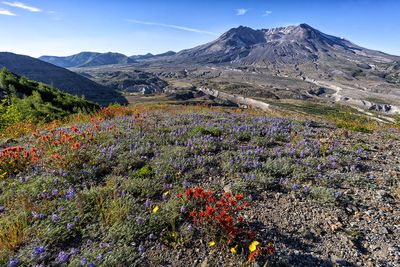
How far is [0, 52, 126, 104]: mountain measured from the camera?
116438mm

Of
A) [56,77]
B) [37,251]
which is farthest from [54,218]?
[56,77]

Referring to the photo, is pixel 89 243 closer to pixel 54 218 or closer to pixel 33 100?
pixel 54 218

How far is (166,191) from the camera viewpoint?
5.61m

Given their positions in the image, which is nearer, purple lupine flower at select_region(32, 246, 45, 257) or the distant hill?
purple lupine flower at select_region(32, 246, 45, 257)

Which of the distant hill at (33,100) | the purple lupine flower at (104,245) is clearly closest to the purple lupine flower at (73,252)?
the purple lupine flower at (104,245)

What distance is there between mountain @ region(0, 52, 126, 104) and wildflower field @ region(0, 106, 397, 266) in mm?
107642

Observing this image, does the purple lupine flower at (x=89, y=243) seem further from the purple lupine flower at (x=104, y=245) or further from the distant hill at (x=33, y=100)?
the distant hill at (x=33, y=100)

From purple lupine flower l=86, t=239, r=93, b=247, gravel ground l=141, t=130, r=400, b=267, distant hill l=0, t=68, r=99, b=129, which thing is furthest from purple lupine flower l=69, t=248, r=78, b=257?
distant hill l=0, t=68, r=99, b=129

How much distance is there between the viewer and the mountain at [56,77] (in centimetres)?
11644

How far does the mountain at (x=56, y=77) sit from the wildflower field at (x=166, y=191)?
10764 centimetres

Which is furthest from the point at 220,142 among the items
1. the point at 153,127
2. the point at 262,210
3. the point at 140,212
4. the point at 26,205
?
the point at 26,205

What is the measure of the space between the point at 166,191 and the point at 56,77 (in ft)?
462

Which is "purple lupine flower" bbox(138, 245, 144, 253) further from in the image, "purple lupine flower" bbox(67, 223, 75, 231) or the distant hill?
the distant hill

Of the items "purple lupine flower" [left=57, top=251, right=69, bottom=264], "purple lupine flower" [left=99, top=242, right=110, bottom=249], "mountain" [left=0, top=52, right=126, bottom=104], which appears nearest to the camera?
"purple lupine flower" [left=57, top=251, right=69, bottom=264]
